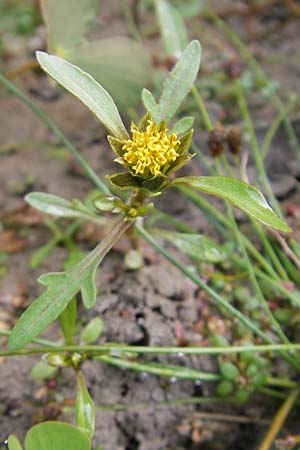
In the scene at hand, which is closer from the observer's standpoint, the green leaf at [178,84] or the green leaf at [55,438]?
the green leaf at [55,438]

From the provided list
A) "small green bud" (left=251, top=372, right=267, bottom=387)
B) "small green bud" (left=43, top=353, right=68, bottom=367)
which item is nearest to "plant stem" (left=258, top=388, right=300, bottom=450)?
"small green bud" (left=251, top=372, right=267, bottom=387)

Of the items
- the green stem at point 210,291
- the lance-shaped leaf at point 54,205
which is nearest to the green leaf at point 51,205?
the lance-shaped leaf at point 54,205

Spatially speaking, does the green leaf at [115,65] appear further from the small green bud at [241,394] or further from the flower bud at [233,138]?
the small green bud at [241,394]

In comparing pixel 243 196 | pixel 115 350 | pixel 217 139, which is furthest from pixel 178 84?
pixel 115 350

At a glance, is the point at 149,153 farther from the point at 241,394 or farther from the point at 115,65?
the point at 115,65

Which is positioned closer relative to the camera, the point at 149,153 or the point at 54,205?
the point at 149,153

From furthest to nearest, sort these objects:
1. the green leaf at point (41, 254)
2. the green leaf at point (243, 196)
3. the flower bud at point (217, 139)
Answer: the green leaf at point (41, 254)
the flower bud at point (217, 139)
the green leaf at point (243, 196)

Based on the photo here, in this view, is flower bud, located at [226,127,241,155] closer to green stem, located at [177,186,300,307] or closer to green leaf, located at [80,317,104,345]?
green stem, located at [177,186,300,307]
